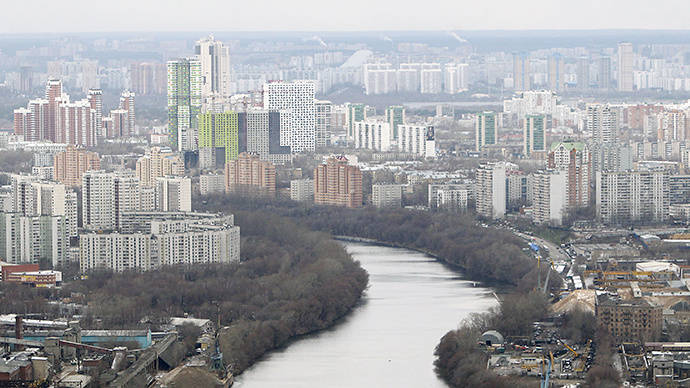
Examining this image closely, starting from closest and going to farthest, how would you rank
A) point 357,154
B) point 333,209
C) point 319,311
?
point 319,311
point 333,209
point 357,154

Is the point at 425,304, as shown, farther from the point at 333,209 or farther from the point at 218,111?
the point at 218,111

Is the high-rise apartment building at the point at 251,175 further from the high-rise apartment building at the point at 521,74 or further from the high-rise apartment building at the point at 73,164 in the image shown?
the high-rise apartment building at the point at 521,74

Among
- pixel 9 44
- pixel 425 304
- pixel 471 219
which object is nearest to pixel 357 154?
pixel 471 219

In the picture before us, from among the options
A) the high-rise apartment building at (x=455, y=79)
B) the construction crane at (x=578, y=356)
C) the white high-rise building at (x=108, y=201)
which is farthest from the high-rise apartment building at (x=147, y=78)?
the construction crane at (x=578, y=356)

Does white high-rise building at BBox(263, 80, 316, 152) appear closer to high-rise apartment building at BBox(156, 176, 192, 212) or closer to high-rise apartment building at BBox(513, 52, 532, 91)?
high-rise apartment building at BBox(156, 176, 192, 212)

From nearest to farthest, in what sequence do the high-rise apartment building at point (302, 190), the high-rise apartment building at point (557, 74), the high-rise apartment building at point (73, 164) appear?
1. the high-rise apartment building at point (302, 190)
2. the high-rise apartment building at point (73, 164)
3. the high-rise apartment building at point (557, 74)

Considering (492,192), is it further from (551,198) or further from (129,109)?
(129,109)

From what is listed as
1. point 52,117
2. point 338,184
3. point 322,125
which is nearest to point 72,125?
point 52,117
